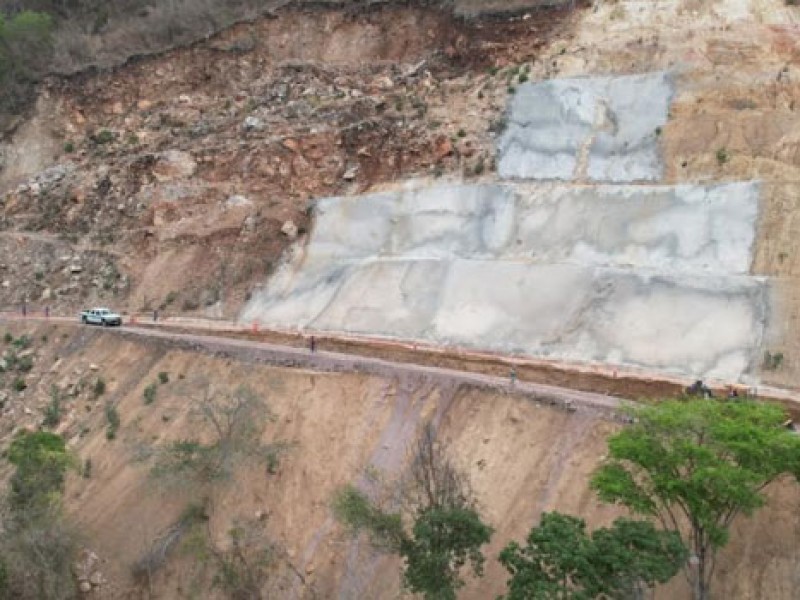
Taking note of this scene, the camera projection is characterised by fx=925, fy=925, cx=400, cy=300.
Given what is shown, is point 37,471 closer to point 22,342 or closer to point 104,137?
point 22,342

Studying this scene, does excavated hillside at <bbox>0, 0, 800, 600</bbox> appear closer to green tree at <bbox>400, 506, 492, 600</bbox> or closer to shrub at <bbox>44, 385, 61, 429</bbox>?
shrub at <bbox>44, 385, 61, 429</bbox>

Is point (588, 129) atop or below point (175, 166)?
atop

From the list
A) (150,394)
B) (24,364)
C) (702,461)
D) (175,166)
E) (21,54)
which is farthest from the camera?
(21,54)

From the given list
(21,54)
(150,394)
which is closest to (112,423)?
(150,394)

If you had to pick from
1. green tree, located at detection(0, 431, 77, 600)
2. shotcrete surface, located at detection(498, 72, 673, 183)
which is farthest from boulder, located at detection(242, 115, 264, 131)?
Answer: green tree, located at detection(0, 431, 77, 600)

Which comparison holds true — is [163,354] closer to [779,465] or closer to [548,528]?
[548,528]

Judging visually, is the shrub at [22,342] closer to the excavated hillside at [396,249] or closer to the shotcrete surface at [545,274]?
the excavated hillside at [396,249]

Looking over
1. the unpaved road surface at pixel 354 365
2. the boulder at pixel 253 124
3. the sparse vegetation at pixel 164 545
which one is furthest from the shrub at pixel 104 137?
the sparse vegetation at pixel 164 545
